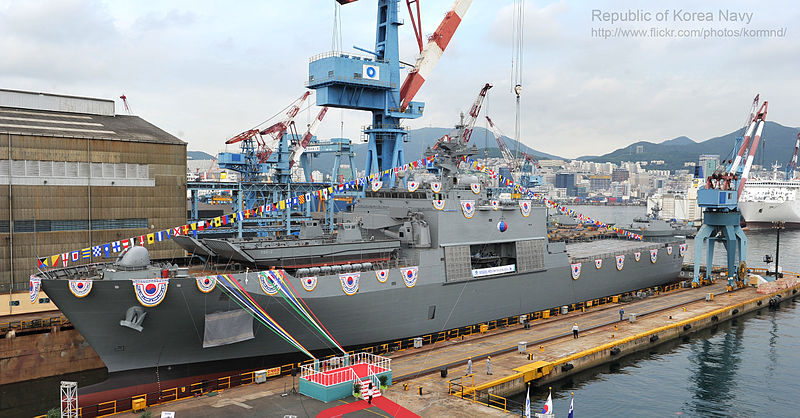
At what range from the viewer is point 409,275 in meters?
21.9

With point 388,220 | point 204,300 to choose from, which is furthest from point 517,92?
point 204,300

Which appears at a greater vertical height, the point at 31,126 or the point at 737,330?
the point at 31,126

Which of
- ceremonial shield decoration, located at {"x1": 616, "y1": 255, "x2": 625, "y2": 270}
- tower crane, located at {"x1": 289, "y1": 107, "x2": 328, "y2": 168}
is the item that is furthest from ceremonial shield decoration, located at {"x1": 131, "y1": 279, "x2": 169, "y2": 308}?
tower crane, located at {"x1": 289, "y1": 107, "x2": 328, "y2": 168}

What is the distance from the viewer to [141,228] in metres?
29.7

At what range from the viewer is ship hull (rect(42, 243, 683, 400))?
1680cm

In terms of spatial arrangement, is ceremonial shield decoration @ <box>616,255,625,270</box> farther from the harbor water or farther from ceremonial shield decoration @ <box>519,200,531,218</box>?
ceremonial shield decoration @ <box>519,200,531,218</box>

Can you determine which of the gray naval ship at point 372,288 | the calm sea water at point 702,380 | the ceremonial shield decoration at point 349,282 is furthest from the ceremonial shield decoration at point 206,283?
the calm sea water at point 702,380

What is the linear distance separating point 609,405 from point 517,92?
23.5 metres

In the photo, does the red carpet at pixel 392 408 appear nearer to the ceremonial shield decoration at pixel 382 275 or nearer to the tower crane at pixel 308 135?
the ceremonial shield decoration at pixel 382 275

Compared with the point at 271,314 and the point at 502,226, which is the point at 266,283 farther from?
the point at 502,226

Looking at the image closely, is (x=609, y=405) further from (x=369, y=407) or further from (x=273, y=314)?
(x=273, y=314)

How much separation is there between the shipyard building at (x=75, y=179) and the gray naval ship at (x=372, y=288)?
10.3 metres

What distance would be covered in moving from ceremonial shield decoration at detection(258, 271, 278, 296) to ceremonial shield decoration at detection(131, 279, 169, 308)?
9.78 feet

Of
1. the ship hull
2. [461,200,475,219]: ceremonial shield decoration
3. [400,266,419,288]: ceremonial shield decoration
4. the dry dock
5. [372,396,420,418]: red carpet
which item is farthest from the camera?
[461,200,475,219]: ceremonial shield decoration
